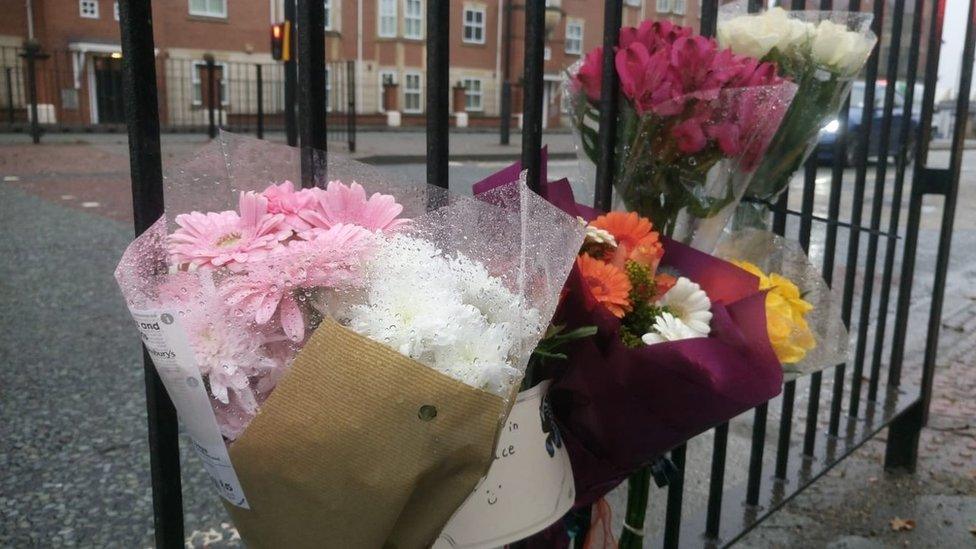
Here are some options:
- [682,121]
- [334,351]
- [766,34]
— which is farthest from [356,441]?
[766,34]

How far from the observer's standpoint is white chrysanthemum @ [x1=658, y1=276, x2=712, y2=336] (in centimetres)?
113

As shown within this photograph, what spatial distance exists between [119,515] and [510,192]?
76.1 inches

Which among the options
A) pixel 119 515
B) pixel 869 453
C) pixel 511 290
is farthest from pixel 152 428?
pixel 869 453

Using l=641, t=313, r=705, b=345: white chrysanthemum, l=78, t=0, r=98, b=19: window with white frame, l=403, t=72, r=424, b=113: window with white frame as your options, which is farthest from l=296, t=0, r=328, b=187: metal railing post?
l=403, t=72, r=424, b=113: window with white frame

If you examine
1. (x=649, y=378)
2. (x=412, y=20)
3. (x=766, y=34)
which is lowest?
(x=649, y=378)

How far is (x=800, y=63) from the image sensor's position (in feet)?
5.11

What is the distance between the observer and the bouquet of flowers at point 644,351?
1.04m

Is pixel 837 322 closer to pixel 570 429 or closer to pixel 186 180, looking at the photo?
pixel 570 429

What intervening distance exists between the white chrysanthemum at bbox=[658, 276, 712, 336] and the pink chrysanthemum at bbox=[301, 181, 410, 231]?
15.7 inches

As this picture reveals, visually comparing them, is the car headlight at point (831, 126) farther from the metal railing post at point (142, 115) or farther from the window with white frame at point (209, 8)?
the window with white frame at point (209, 8)

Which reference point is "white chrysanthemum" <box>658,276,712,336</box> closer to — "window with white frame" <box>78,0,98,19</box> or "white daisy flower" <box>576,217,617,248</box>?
"white daisy flower" <box>576,217,617,248</box>

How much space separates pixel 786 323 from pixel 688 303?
0.20 meters

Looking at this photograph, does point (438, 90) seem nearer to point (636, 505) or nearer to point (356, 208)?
point (356, 208)

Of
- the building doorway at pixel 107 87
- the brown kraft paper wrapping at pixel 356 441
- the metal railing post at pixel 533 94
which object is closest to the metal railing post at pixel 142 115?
the brown kraft paper wrapping at pixel 356 441
